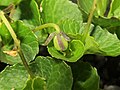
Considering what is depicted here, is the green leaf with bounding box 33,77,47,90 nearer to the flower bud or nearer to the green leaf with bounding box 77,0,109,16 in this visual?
the flower bud

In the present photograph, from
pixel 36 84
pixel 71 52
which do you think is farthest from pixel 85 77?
pixel 36 84

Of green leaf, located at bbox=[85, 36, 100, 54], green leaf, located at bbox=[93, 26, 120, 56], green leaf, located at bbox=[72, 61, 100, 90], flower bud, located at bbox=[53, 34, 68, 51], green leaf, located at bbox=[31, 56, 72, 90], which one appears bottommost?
green leaf, located at bbox=[72, 61, 100, 90]

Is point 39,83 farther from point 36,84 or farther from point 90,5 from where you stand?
point 90,5

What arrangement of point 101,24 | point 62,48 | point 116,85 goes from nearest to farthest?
point 62,48 < point 101,24 < point 116,85

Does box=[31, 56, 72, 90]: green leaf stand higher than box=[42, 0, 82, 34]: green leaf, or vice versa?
box=[42, 0, 82, 34]: green leaf

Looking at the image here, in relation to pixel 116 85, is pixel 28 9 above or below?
above

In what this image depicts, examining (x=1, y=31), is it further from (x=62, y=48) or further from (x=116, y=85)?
(x=116, y=85)

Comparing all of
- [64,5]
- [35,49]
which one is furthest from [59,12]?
[35,49]

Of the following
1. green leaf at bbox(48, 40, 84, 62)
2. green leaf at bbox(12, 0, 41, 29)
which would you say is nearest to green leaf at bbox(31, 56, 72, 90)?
green leaf at bbox(48, 40, 84, 62)
